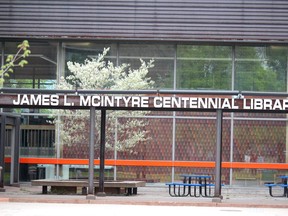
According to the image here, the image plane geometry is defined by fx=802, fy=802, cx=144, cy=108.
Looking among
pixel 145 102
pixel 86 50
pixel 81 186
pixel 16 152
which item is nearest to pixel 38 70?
→ pixel 86 50

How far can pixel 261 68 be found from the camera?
1288 inches

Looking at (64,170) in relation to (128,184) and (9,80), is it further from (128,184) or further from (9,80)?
(128,184)

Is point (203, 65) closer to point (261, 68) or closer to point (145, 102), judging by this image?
point (261, 68)

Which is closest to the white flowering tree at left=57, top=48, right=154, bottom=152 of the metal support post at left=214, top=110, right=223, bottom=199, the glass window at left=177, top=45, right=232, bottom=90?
the glass window at left=177, top=45, right=232, bottom=90

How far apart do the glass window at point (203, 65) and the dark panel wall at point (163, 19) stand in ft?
3.15

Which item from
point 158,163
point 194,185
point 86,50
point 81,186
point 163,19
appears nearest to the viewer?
point 194,185

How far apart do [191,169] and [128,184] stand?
6.05 metres

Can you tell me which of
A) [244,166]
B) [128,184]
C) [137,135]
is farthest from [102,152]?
[244,166]

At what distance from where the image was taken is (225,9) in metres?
31.8

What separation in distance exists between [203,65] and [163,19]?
2.57m

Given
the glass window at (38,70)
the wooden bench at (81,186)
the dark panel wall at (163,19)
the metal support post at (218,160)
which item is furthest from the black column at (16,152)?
the metal support post at (218,160)

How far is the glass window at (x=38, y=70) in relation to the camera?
107 ft

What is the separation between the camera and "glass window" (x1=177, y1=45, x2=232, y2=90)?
3272 centimetres

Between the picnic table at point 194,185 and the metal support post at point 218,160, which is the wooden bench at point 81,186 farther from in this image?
the metal support post at point 218,160
